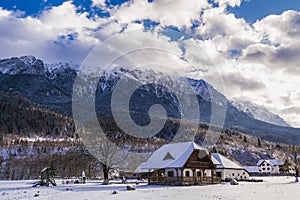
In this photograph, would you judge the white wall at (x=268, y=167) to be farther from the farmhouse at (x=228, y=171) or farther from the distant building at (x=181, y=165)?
the distant building at (x=181, y=165)

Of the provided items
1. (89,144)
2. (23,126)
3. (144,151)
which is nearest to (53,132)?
(23,126)

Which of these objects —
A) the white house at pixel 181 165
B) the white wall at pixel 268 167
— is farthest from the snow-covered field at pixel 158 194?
the white wall at pixel 268 167

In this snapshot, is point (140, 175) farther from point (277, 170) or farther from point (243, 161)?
point (243, 161)

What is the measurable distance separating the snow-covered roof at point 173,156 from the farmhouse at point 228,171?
13836mm

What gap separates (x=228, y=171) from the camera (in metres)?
68.7

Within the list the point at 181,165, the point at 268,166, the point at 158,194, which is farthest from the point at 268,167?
the point at 158,194

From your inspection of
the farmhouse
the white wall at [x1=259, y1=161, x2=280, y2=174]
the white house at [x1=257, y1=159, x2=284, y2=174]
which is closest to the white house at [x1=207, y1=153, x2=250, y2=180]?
the farmhouse

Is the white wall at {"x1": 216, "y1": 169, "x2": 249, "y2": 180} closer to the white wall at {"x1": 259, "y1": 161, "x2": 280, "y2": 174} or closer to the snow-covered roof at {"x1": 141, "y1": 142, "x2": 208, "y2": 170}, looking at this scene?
the snow-covered roof at {"x1": 141, "y1": 142, "x2": 208, "y2": 170}

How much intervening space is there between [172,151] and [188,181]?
654 cm

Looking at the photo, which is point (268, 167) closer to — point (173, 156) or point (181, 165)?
point (173, 156)

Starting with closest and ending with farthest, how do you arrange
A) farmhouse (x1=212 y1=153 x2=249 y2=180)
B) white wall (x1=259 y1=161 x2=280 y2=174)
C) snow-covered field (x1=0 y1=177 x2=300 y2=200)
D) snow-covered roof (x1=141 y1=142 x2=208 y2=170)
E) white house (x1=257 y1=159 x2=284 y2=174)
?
snow-covered field (x1=0 y1=177 x2=300 y2=200) < snow-covered roof (x1=141 y1=142 x2=208 y2=170) < farmhouse (x1=212 y1=153 x2=249 y2=180) < white house (x1=257 y1=159 x2=284 y2=174) < white wall (x1=259 y1=161 x2=280 y2=174)

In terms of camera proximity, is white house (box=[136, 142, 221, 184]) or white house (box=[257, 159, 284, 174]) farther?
white house (box=[257, 159, 284, 174])

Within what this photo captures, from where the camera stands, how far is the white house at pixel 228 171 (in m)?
67.2

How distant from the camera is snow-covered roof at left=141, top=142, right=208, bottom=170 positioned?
51.9 meters
